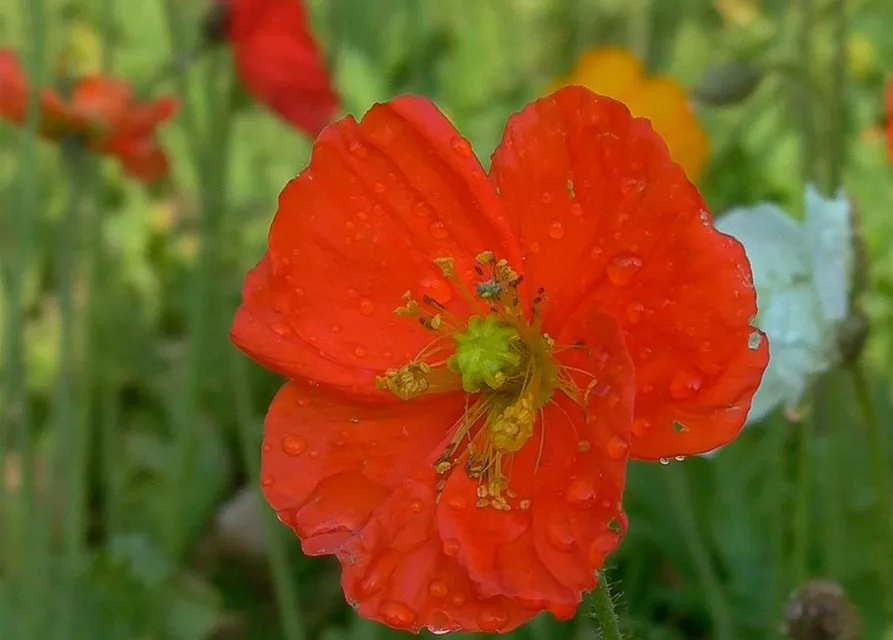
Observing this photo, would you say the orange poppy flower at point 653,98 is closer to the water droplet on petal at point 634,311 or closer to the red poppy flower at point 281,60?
the red poppy flower at point 281,60

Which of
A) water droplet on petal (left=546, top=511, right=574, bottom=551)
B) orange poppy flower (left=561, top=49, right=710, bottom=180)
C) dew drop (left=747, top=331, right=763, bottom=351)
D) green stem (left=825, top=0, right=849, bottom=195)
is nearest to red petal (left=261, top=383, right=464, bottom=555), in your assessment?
water droplet on petal (left=546, top=511, right=574, bottom=551)

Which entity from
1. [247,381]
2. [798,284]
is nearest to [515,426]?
[798,284]

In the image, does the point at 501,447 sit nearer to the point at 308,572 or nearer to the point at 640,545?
the point at 640,545

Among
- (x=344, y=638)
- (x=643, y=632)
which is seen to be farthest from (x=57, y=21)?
(x=643, y=632)

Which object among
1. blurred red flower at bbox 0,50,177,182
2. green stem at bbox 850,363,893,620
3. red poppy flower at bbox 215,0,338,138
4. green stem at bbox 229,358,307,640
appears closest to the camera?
green stem at bbox 850,363,893,620

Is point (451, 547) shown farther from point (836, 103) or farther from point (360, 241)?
point (836, 103)

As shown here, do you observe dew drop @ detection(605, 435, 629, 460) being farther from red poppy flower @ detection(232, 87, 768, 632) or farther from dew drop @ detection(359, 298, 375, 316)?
dew drop @ detection(359, 298, 375, 316)

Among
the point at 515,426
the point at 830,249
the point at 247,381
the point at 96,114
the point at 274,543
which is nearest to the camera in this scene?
the point at 515,426
